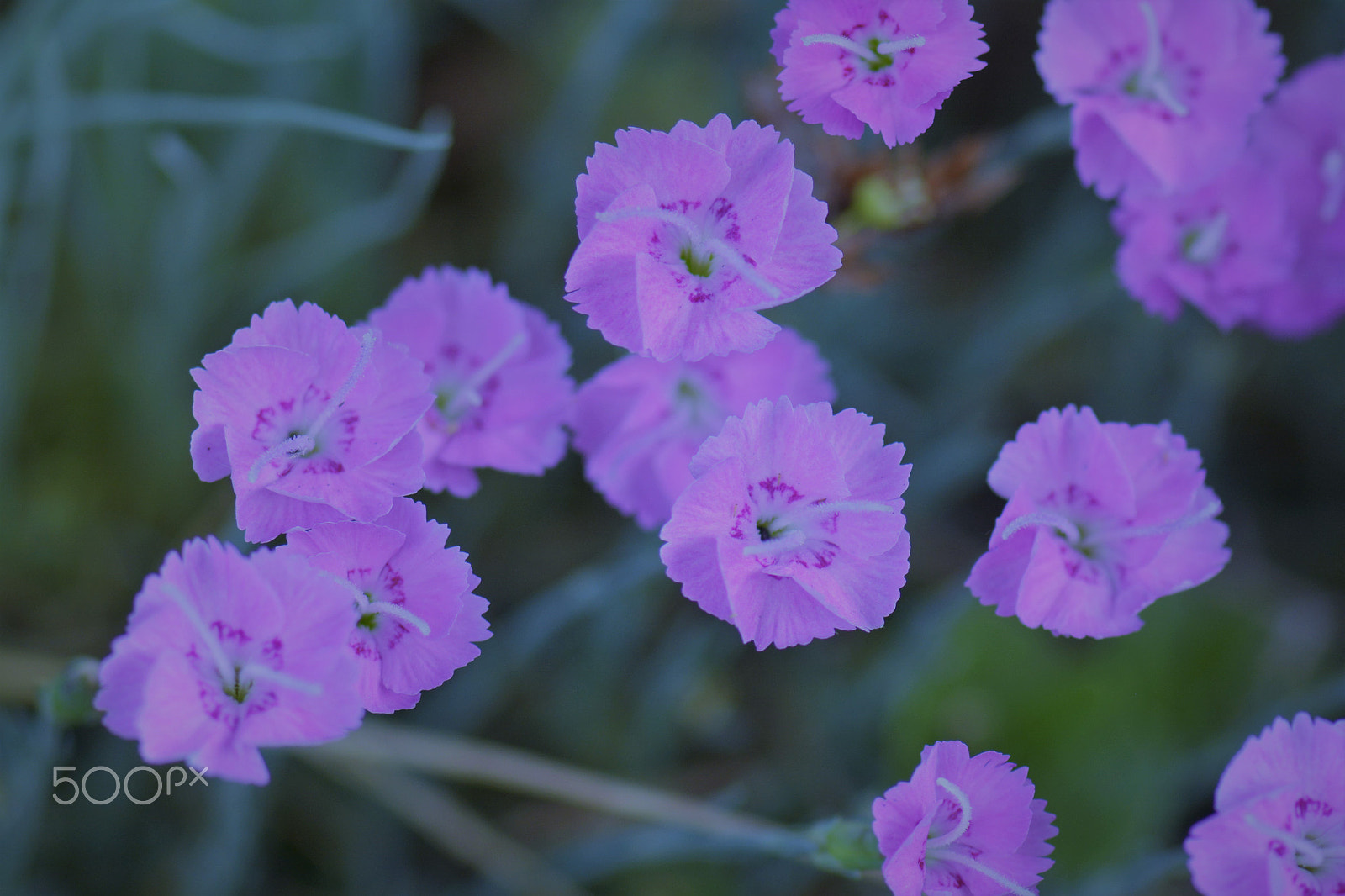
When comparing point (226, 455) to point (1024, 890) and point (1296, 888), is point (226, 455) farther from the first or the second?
point (1296, 888)

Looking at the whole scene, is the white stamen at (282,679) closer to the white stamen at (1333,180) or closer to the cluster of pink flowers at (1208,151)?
the cluster of pink flowers at (1208,151)

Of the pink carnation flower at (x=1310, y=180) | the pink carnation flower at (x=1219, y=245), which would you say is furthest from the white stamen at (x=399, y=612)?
the pink carnation flower at (x=1310, y=180)

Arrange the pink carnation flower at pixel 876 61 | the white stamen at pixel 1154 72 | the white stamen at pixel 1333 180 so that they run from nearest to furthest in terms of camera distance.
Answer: the pink carnation flower at pixel 876 61, the white stamen at pixel 1154 72, the white stamen at pixel 1333 180

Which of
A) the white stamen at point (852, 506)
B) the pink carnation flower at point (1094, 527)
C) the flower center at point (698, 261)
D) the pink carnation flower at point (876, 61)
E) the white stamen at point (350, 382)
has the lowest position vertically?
the pink carnation flower at point (1094, 527)

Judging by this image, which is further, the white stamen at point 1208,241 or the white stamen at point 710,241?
the white stamen at point 1208,241

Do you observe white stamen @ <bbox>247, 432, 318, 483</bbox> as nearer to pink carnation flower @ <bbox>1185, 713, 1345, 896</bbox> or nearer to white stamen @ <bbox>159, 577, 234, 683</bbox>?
white stamen @ <bbox>159, 577, 234, 683</bbox>

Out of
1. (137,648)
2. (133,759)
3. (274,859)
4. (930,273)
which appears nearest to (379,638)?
(137,648)

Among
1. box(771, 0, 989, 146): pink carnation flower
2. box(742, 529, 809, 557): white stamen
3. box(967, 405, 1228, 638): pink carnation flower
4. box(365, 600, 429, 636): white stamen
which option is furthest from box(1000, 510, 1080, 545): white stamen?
box(365, 600, 429, 636): white stamen
